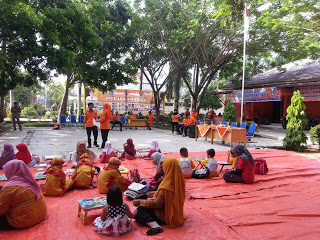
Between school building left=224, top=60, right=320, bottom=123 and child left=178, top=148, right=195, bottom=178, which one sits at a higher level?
school building left=224, top=60, right=320, bottom=123

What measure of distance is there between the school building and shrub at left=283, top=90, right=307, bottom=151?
269 inches

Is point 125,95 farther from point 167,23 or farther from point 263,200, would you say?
point 263,200

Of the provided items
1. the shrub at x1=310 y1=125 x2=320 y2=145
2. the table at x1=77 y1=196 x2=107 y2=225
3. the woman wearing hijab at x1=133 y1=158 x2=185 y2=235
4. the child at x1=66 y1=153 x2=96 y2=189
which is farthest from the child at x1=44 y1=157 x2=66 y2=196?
the shrub at x1=310 y1=125 x2=320 y2=145

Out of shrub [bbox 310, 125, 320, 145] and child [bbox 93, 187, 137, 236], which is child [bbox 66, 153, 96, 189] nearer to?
child [bbox 93, 187, 137, 236]

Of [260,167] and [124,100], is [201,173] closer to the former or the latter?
[260,167]

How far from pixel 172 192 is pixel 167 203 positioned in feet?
0.51

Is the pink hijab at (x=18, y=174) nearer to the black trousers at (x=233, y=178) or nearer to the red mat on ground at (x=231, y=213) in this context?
the red mat on ground at (x=231, y=213)

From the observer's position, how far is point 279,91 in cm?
1705

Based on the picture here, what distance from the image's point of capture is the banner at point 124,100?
20594mm

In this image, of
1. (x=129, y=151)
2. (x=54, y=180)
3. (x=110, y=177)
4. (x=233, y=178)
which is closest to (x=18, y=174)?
(x=54, y=180)

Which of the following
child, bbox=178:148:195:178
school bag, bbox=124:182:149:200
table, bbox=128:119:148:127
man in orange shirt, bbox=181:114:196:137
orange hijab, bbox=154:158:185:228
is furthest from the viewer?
table, bbox=128:119:148:127

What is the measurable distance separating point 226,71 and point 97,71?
1126 centimetres

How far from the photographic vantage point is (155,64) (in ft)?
70.8

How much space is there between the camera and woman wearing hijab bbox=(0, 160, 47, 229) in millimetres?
2962
